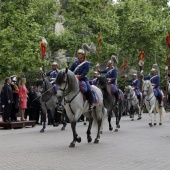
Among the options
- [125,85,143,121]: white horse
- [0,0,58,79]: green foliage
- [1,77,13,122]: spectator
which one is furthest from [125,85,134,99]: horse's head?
[1,77,13,122]: spectator

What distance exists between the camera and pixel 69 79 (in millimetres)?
14477

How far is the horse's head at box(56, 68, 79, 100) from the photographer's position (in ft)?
46.7

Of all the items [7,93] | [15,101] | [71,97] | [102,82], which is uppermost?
[102,82]

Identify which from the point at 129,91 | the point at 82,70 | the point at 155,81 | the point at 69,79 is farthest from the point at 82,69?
the point at 129,91

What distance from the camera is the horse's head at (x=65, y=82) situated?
46.7ft

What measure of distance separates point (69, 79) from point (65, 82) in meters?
0.19

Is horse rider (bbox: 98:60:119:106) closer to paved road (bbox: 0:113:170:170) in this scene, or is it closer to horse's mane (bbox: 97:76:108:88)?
horse's mane (bbox: 97:76:108:88)

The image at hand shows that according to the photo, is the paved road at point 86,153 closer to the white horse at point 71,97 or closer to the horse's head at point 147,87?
the white horse at point 71,97

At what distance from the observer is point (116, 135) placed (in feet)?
59.9

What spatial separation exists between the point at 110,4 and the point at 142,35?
14.1 ft

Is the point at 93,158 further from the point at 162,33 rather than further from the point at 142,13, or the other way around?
the point at 142,13

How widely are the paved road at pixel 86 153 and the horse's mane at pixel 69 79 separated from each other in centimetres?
177

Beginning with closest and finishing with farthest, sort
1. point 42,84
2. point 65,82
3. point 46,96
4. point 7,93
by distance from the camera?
point 65,82 → point 42,84 → point 46,96 → point 7,93

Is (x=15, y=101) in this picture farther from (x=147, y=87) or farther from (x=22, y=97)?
(x=147, y=87)
